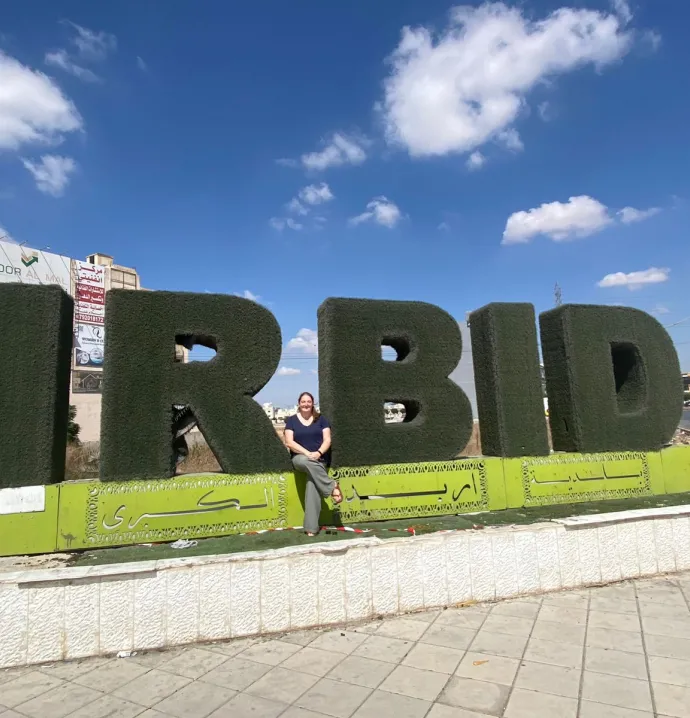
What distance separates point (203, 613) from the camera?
3879 mm

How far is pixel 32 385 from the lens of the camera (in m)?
5.60

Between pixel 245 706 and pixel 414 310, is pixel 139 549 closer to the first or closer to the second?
pixel 245 706

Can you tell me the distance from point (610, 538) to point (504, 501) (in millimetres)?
2014

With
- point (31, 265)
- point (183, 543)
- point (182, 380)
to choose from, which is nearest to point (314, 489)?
point (183, 543)

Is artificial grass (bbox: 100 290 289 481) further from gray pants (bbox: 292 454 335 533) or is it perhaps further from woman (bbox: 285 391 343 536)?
gray pants (bbox: 292 454 335 533)

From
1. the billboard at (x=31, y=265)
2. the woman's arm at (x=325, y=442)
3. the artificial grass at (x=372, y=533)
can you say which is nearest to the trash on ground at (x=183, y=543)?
the artificial grass at (x=372, y=533)

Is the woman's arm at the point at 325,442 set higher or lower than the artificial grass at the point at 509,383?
lower

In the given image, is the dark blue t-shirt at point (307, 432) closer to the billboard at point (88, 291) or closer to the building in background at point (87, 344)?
the building in background at point (87, 344)

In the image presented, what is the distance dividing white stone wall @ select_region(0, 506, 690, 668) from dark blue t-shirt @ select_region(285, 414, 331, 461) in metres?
1.86

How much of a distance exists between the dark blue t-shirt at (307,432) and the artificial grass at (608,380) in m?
4.20

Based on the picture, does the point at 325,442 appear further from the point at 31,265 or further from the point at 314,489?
the point at 31,265

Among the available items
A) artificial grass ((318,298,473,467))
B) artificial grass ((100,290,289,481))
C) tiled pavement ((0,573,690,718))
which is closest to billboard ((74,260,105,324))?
artificial grass ((100,290,289,481))

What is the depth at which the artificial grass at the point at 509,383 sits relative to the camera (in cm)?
738

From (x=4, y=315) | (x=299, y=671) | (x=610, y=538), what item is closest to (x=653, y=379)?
(x=610, y=538)
